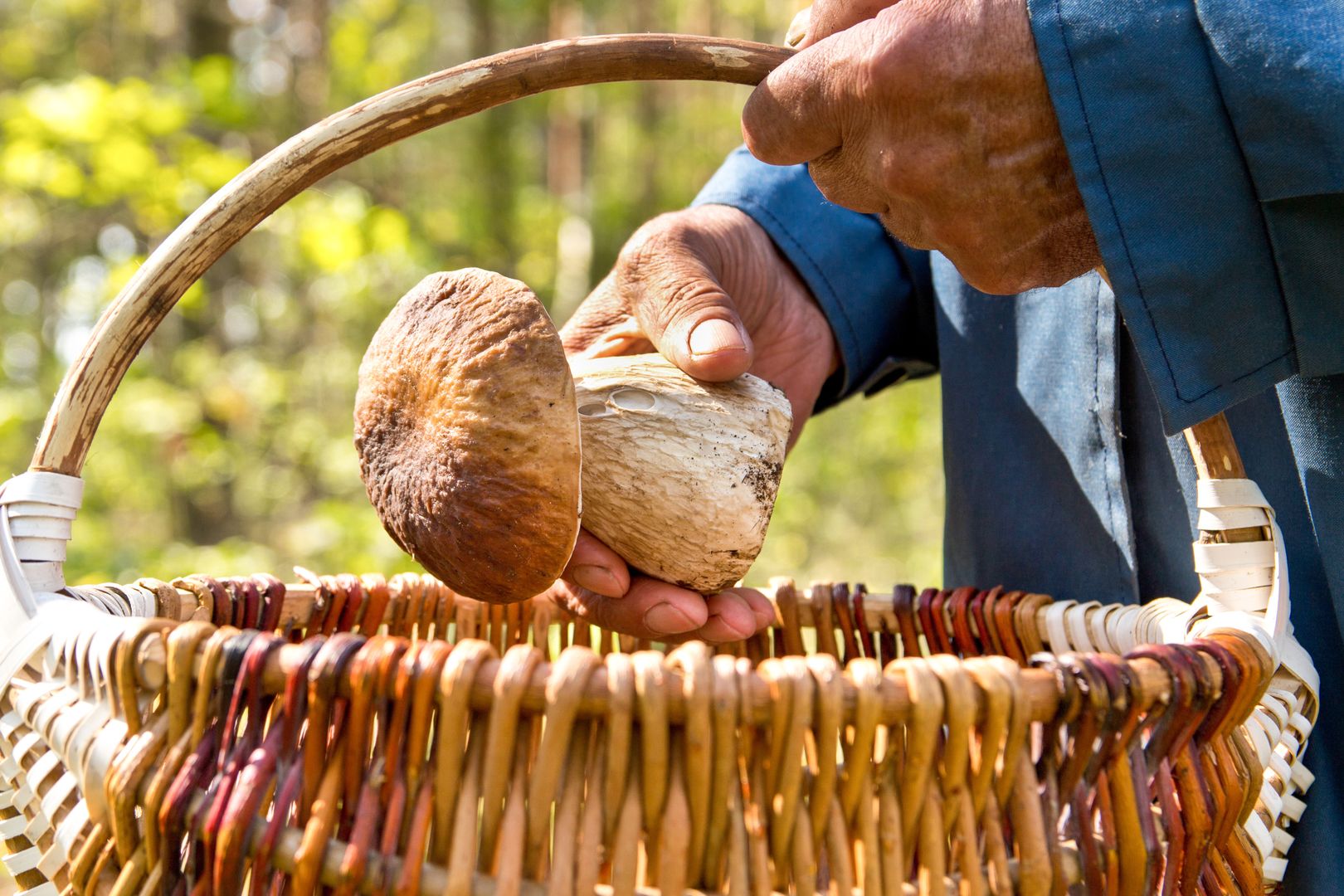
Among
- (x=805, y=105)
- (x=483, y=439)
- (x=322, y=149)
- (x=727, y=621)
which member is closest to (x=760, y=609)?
(x=727, y=621)

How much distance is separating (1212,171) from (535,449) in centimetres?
52

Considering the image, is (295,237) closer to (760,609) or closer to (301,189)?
(301,189)

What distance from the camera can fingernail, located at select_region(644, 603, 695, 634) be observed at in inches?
34.3

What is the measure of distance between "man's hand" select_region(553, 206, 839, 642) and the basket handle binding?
0.76 ft

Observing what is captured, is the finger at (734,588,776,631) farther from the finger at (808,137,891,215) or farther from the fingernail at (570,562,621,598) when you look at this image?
the finger at (808,137,891,215)

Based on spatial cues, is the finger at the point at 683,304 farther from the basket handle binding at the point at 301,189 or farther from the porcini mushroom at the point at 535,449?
the basket handle binding at the point at 301,189

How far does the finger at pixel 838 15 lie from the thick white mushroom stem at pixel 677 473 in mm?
328

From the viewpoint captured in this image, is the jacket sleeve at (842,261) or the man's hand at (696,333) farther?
the jacket sleeve at (842,261)

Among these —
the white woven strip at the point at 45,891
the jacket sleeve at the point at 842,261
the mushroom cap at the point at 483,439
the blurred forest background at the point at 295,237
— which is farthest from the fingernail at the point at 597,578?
the blurred forest background at the point at 295,237

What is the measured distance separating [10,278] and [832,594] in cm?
860

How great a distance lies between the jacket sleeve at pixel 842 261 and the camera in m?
1.23

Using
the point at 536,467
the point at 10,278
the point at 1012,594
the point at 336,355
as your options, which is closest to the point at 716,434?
the point at 536,467

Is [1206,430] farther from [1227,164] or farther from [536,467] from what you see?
[536,467]

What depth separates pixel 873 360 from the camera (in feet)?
4.36
